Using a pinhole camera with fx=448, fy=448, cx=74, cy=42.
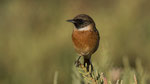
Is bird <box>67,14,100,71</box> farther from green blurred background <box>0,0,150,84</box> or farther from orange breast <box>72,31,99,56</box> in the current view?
green blurred background <box>0,0,150,84</box>

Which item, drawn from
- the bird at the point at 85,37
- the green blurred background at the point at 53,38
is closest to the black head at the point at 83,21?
the bird at the point at 85,37

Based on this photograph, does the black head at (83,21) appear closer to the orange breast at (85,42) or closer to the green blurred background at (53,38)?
the orange breast at (85,42)

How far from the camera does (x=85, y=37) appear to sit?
3838mm

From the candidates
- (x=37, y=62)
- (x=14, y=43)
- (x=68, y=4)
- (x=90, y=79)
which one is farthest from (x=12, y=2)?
(x=90, y=79)

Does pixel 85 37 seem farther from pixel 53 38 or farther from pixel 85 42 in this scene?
pixel 53 38

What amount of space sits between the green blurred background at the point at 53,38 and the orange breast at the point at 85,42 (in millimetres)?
271

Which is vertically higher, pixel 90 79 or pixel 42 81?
pixel 90 79

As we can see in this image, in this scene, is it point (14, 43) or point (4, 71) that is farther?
point (14, 43)

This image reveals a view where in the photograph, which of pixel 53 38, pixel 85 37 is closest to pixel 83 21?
pixel 85 37

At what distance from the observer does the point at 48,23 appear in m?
6.58

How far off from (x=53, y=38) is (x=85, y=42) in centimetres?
210

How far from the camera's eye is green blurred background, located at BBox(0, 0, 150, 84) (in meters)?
4.80

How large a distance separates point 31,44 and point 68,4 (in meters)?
3.05

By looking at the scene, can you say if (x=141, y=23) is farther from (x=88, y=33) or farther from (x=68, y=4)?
(x=88, y=33)
